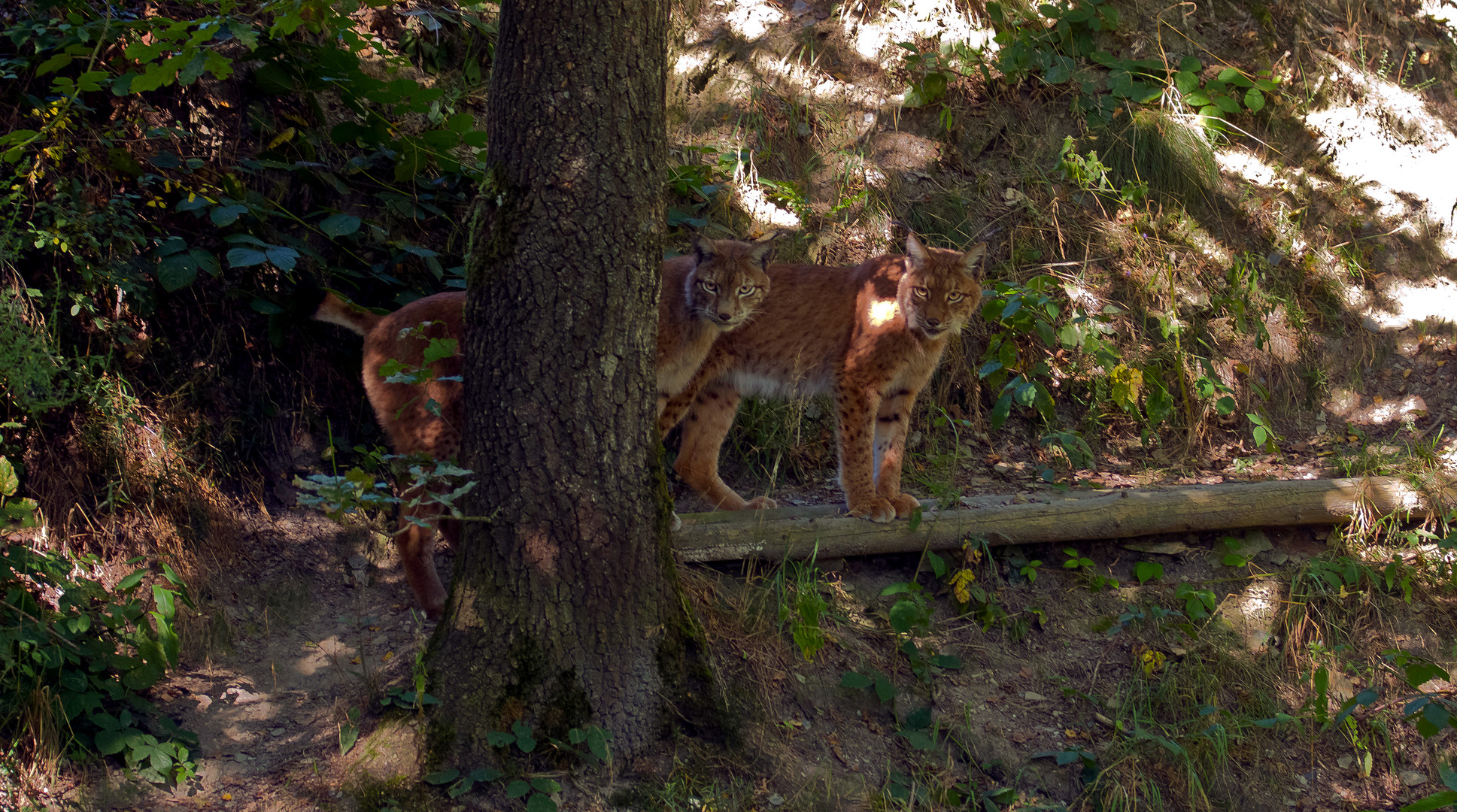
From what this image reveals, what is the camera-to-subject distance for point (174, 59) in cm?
334

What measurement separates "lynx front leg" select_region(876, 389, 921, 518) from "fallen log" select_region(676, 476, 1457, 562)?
0.91ft

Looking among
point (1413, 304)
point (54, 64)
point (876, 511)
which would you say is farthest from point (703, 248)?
point (1413, 304)

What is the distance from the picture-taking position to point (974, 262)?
498 centimetres

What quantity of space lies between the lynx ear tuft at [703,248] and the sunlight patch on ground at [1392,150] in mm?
5198

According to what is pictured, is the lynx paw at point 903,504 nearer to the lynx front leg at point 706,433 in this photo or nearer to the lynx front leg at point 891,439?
the lynx front leg at point 891,439

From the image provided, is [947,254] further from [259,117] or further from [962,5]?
[259,117]

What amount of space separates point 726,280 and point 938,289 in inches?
43.1

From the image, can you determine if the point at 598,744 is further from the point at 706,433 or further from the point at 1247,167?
the point at 1247,167

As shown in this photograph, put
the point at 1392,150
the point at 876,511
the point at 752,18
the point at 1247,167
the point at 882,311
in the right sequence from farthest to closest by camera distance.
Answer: the point at 752,18 → the point at 1392,150 → the point at 1247,167 → the point at 882,311 → the point at 876,511

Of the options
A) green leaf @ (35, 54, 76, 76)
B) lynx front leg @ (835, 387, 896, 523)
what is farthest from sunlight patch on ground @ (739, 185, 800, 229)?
green leaf @ (35, 54, 76, 76)

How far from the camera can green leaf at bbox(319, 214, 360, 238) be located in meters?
4.38

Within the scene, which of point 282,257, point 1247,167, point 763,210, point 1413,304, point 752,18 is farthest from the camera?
point 752,18

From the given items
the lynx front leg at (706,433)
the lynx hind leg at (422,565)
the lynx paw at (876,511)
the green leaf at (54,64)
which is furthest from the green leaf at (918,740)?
the green leaf at (54,64)

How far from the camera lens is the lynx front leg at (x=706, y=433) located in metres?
5.12
